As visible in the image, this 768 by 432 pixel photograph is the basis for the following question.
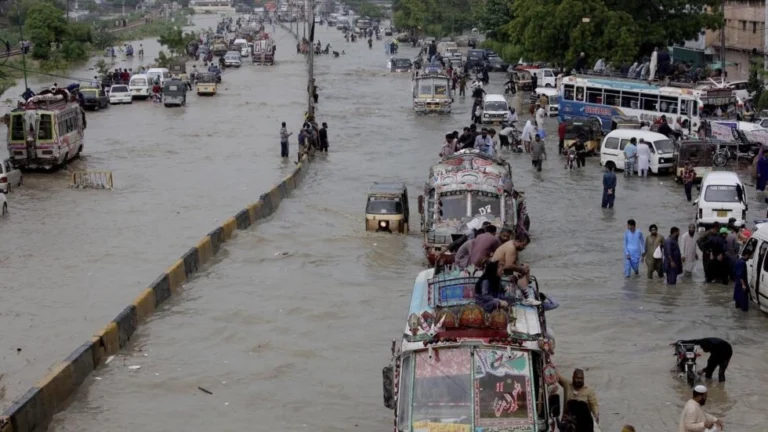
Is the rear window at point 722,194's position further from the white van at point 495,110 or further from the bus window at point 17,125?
the white van at point 495,110

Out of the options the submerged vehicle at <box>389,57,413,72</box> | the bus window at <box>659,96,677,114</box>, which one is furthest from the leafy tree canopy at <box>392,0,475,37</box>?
the bus window at <box>659,96,677,114</box>

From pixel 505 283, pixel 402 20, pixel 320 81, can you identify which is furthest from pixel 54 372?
pixel 402 20

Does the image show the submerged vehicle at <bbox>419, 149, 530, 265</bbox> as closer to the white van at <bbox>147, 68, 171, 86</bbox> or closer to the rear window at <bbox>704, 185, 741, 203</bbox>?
the rear window at <bbox>704, 185, 741, 203</bbox>

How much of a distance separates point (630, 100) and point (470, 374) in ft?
107

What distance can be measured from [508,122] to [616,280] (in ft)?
83.0

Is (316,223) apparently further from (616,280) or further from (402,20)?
(402,20)

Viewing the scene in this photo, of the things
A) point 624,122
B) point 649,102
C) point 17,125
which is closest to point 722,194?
point 624,122

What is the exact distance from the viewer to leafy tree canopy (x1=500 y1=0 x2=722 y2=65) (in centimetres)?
5431

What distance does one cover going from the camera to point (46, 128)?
1416 inches

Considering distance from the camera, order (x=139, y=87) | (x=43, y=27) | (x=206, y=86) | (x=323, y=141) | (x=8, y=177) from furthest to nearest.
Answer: (x=43, y=27) < (x=206, y=86) < (x=139, y=87) < (x=323, y=141) < (x=8, y=177)

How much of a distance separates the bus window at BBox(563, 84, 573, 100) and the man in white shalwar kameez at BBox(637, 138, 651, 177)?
36.2ft

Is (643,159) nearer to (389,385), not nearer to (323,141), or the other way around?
(323,141)

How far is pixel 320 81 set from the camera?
75188 millimetres

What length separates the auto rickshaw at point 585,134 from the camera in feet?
129
